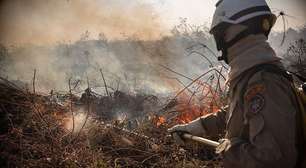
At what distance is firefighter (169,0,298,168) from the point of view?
2602mm

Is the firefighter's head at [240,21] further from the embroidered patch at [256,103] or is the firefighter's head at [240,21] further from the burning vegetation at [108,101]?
the burning vegetation at [108,101]

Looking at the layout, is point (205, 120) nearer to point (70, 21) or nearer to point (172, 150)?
point (172, 150)

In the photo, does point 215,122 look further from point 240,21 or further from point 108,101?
point 108,101

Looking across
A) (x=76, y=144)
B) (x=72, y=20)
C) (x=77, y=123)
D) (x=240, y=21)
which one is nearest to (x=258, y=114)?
(x=240, y=21)

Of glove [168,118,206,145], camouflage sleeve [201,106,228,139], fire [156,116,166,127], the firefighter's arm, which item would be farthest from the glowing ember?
camouflage sleeve [201,106,228,139]

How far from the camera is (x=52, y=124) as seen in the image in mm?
5484

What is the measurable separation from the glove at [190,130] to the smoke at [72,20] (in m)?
9.81

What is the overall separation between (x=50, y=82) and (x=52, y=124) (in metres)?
5.66

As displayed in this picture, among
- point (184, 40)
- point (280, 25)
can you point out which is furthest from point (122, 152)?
point (280, 25)

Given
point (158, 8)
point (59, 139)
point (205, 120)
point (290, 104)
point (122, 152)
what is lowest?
point (122, 152)

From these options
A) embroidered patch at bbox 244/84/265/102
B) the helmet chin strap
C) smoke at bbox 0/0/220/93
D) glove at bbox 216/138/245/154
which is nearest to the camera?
embroidered patch at bbox 244/84/265/102

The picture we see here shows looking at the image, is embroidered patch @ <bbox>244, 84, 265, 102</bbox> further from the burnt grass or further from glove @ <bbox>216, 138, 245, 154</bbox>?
the burnt grass

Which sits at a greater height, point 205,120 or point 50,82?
point 205,120

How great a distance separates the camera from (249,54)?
2928mm
